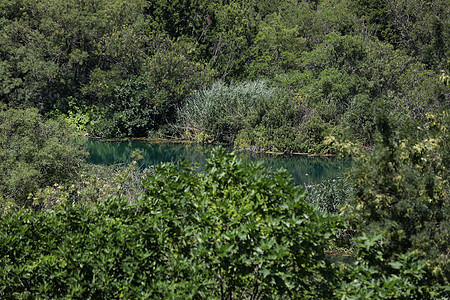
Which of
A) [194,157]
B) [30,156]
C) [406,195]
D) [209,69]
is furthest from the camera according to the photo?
[209,69]

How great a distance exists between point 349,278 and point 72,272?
232 cm

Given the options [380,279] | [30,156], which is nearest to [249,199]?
[380,279]

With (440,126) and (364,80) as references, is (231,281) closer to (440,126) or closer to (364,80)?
(440,126)

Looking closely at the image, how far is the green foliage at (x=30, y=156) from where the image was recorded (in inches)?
358

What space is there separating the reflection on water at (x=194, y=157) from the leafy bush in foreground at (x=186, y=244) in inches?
447

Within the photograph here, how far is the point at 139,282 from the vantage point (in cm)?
396

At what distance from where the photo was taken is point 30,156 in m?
9.68

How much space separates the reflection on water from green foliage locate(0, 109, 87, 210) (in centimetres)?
627

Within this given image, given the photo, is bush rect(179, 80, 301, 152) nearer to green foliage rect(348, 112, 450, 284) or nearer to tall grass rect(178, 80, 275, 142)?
tall grass rect(178, 80, 275, 142)

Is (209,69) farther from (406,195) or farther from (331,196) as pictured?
(406,195)

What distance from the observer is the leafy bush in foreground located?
3.72 meters

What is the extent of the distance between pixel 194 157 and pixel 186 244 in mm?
16264

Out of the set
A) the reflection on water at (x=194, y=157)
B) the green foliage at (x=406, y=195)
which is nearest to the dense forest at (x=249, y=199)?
the green foliage at (x=406, y=195)

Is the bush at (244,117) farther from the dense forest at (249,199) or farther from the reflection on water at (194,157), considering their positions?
the reflection on water at (194,157)
